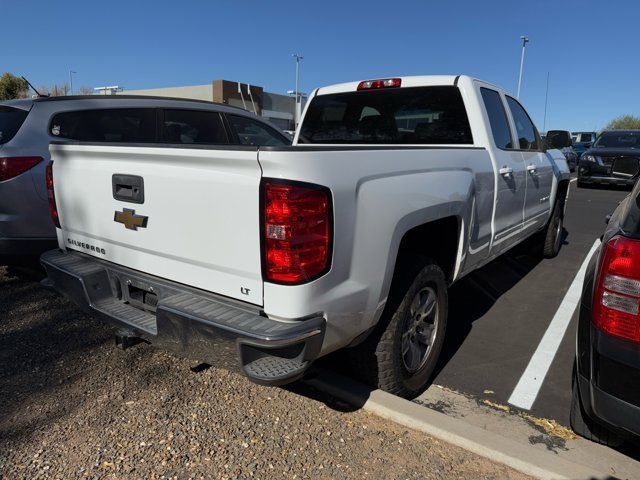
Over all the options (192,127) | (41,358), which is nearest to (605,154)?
(192,127)

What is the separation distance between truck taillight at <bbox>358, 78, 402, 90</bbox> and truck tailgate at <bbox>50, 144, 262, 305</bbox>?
2383 mm

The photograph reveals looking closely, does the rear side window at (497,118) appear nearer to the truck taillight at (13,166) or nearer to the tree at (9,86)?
the truck taillight at (13,166)

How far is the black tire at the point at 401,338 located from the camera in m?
2.71

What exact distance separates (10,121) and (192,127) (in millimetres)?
1776

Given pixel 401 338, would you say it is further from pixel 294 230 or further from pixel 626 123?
pixel 626 123

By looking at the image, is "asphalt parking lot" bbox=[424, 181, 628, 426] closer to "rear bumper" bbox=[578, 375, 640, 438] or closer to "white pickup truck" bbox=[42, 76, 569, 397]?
"white pickup truck" bbox=[42, 76, 569, 397]

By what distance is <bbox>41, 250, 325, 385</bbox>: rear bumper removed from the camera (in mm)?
2037

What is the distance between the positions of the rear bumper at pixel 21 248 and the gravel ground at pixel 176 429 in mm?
1006

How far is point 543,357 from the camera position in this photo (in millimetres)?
3684

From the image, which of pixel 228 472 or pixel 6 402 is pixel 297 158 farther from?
pixel 6 402

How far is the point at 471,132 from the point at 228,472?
2.95 metres

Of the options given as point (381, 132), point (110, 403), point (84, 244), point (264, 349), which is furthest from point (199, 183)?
point (381, 132)

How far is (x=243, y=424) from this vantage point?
2.69m

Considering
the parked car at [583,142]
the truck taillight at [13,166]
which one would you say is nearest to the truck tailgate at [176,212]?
the truck taillight at [13,166]
